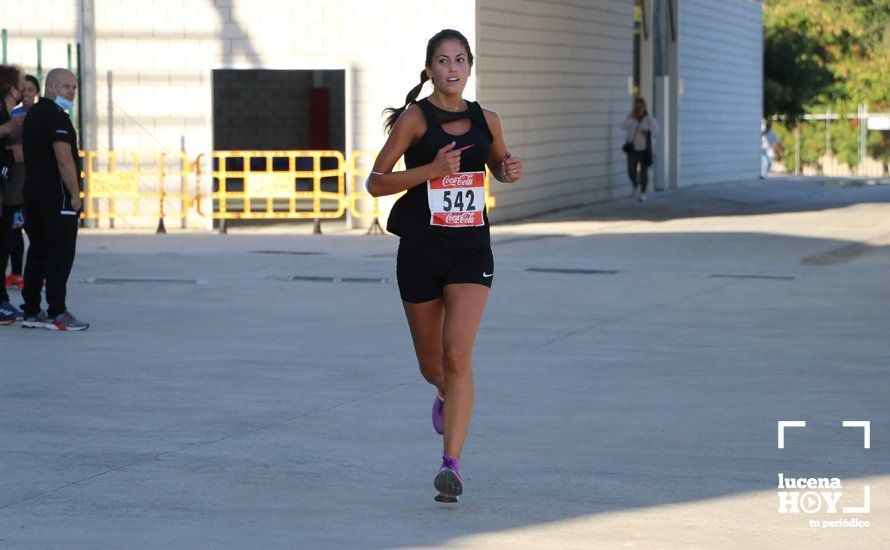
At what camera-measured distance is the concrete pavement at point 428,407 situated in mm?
6418

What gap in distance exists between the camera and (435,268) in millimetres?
7074

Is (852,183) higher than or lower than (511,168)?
higher

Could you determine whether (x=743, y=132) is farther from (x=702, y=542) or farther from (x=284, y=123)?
(x=702, y=542)

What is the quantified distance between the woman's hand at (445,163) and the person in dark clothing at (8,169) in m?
6.77

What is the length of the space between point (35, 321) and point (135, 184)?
11.6 metres

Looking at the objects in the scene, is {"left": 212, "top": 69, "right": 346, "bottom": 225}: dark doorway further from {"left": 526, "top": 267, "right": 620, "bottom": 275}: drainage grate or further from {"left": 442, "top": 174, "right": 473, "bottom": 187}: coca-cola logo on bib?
{"left": 442, "top": 174, "right": 473, "bottom": 187}: coca-cola logo on bib

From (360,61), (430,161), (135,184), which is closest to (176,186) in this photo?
(135,184)

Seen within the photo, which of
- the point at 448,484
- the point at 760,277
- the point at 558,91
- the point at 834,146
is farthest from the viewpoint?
the point at 834,146

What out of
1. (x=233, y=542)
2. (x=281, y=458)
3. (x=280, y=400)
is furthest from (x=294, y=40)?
(x=233, y=542)

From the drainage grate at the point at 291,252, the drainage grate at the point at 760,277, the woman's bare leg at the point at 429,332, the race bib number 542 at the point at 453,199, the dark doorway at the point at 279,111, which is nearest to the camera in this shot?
the race bib number 542 at the point at 453,199

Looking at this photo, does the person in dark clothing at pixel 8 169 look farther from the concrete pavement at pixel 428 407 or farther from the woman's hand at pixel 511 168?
the woman's hand at pixel 511 168

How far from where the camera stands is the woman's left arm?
23.8 feet

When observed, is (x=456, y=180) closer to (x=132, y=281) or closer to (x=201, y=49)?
(x=132, y=281)

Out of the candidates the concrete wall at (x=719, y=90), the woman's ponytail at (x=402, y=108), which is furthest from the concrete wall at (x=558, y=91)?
the woman's ponytail at (x=402, y=108)
